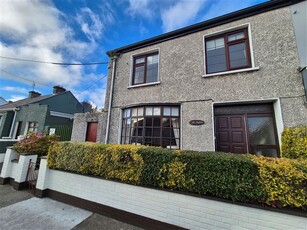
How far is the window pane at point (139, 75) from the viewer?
7.37 meters

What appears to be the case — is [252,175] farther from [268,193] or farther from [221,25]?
[221,25]

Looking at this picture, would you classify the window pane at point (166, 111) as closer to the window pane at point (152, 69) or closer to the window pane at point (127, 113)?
the window pane at point (152, 69)

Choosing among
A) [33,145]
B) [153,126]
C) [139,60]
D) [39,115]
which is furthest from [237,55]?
[39,115]

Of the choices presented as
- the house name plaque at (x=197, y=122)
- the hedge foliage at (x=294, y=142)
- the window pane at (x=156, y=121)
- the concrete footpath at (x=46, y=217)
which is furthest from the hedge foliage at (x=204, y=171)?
the window pane at (x=156, y=121)

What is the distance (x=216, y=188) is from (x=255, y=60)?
16.9 ft

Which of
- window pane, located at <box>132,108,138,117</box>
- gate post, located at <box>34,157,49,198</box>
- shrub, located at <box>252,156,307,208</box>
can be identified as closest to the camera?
shrub, located at <box>252,156,307,208</box>

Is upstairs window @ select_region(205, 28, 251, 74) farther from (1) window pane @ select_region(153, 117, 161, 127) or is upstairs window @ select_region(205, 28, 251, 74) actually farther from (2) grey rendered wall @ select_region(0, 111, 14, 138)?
(2) grey rendered wall @ select_region(0, 111, 14, 138)

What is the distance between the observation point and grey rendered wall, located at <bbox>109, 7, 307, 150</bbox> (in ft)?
14.7

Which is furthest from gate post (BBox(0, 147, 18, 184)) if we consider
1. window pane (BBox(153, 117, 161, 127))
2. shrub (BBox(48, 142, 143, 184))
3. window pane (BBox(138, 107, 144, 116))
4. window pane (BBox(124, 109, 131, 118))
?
window pane (BBox(153, 117, 161, 127))

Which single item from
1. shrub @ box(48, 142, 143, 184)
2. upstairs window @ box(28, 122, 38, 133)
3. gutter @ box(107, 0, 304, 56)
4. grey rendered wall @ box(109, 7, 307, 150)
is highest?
gutter @ box(107, 0, 304, 56)

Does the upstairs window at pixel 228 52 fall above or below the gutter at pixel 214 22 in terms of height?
below

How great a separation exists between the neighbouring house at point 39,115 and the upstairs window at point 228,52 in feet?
35.4

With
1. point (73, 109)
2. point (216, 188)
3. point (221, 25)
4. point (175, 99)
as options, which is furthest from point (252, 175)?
point (73, 109)

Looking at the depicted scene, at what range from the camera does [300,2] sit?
4719 mm
